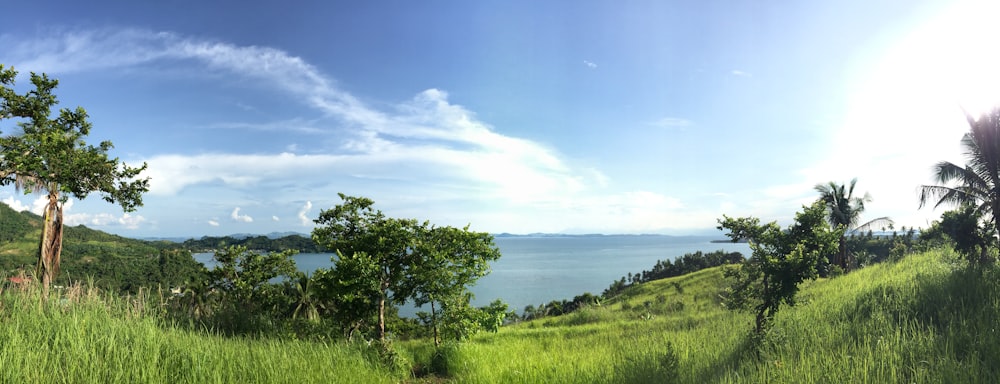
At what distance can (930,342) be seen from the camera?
7.41 meters

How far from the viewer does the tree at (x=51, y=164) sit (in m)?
9.14

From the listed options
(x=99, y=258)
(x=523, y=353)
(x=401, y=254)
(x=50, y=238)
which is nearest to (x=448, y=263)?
(x=401, y=254)

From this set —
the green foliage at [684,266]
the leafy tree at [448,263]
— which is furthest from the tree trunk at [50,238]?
the green foliage at [684,266]

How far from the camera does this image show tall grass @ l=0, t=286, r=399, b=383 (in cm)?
502

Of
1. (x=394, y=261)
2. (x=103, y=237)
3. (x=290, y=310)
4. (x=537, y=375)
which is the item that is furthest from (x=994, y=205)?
(x=103, y=237)

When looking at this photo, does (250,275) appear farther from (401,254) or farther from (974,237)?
(974,237)

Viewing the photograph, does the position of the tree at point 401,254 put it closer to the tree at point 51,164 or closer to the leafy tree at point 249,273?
the tree at point 51,164

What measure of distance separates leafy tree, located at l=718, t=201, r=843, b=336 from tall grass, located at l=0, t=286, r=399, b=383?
30.5 ft

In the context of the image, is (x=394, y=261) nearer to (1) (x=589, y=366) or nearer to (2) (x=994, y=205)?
(1) (x=589, y=366)

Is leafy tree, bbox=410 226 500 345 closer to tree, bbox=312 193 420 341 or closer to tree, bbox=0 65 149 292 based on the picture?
tree, bbox=312 193 420 341

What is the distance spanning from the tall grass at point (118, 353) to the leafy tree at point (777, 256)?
9.29 meters

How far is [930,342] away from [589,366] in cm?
566

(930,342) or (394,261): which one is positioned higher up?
(394,261)

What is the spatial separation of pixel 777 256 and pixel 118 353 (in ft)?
43.1
